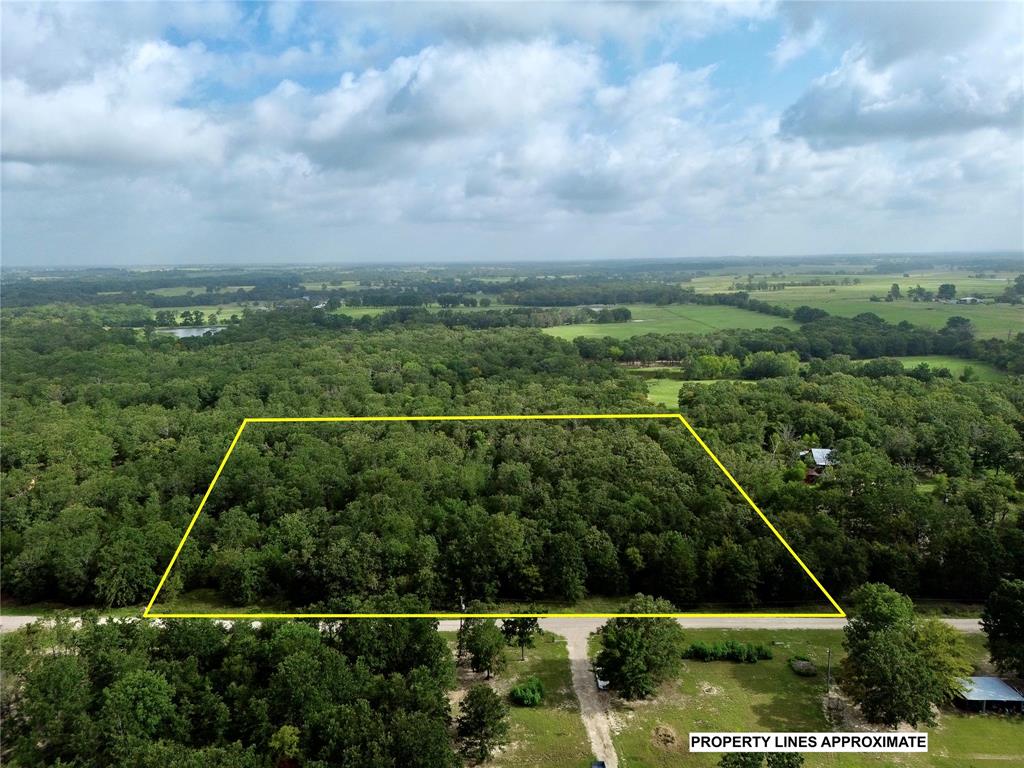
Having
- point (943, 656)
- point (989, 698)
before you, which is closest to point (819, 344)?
point (989, 698)

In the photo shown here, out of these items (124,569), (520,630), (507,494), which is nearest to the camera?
(520,630)

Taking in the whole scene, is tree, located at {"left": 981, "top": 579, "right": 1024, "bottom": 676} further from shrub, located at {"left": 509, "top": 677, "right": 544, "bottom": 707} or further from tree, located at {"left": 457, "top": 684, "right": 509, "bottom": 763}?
tree, located at {"left": 457, "top": 684, "right": 509, "bottom": 763}

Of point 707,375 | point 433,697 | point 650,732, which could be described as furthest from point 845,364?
point 433,697

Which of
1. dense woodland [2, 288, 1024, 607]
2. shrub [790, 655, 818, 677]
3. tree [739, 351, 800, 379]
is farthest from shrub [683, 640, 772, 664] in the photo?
tree [739, 351, 800, 379]

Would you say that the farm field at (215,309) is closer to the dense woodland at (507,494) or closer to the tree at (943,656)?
the dense woodland at (507,494)

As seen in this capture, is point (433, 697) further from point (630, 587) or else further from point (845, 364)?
point (845, 364)

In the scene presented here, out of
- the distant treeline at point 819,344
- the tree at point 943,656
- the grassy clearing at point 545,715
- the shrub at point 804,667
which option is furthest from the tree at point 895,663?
the distant treeline at point 819,344

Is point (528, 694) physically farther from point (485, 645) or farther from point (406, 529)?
point (406, 529)
